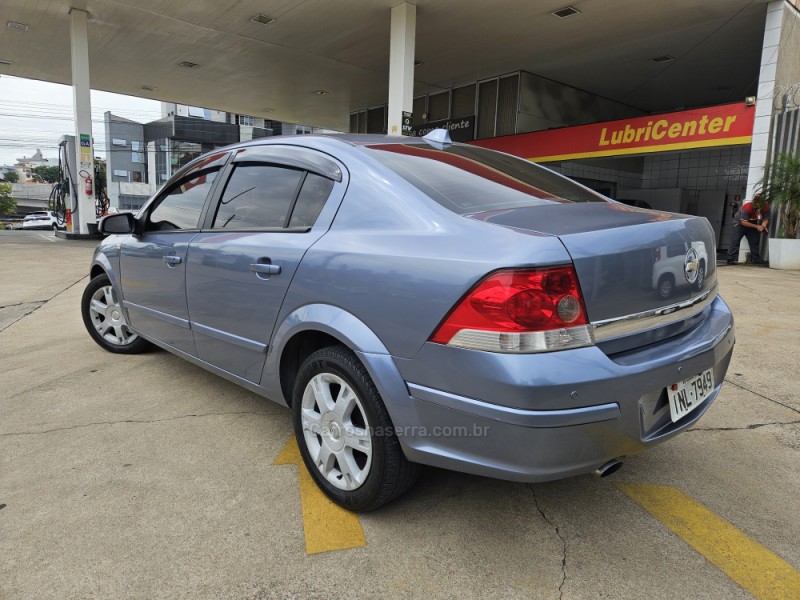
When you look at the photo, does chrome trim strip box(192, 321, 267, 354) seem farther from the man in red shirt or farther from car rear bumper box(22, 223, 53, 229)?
car rear bumper box(22, 223, 53, 229)

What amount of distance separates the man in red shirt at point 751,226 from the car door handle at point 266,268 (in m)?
11.3

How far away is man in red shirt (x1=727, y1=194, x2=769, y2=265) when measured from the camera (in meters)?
10.7

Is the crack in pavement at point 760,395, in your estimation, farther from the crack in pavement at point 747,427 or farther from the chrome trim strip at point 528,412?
the chrome trim strip at point 528,412

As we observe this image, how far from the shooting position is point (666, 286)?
1930mm

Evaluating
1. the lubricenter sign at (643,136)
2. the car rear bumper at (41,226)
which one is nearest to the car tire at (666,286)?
the lubricenter sign at (643,136)

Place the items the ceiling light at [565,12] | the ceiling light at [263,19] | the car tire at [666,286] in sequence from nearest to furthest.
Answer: the car tire at [666,286] → the ceiling light at [565,12] → the ceiling light at [263,19]

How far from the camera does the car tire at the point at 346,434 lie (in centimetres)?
196

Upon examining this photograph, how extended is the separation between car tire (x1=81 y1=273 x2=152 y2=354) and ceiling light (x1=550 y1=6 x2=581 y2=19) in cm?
1052

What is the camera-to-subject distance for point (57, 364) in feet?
13.2

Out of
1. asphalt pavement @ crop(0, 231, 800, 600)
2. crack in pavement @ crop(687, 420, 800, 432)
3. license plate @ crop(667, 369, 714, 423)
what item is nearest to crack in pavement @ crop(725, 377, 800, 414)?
asphalt pavement @ crop(0, 231, 800, 600)

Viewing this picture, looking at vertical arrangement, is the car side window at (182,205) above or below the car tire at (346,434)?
above

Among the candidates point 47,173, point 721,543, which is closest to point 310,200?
point 721,543

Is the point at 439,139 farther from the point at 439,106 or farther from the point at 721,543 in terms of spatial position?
the point at 439,106

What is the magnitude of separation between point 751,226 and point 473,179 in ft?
35.1
